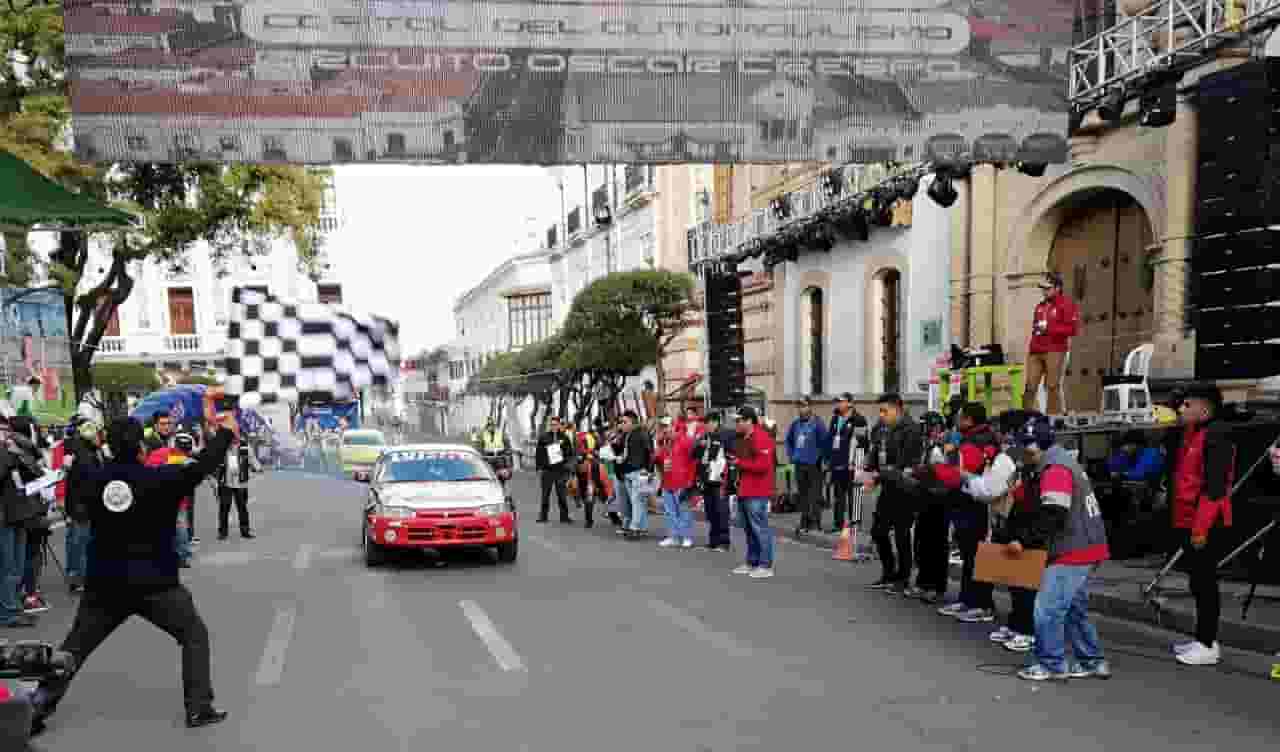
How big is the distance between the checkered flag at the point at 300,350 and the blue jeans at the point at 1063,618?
429 centimetres

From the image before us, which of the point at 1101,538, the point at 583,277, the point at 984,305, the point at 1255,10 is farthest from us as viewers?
the point at 583,277

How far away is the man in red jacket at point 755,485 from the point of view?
10023mm

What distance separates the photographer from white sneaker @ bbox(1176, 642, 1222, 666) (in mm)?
6562

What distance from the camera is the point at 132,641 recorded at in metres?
7.56

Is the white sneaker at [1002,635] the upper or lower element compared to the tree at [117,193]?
lower

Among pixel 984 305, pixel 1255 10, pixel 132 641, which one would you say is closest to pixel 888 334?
pixel 984 305

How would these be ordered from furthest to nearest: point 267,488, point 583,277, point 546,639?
point 583,277 < point 267,488 < point 546,639

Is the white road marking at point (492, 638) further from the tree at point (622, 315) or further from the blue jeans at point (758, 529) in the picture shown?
the tree at point (622, 315)

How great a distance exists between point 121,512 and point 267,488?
72.0 feet

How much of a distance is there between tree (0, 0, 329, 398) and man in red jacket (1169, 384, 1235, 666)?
1473 cm

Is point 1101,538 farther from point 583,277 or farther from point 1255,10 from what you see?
point 583,277

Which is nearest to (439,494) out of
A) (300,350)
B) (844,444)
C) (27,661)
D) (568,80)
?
(568,80)

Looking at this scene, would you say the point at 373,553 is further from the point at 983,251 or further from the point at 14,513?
the point at 983,251

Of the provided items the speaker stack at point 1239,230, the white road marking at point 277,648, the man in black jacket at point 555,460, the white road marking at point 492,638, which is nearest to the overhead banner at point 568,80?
the speaker stack at point 1239,230
